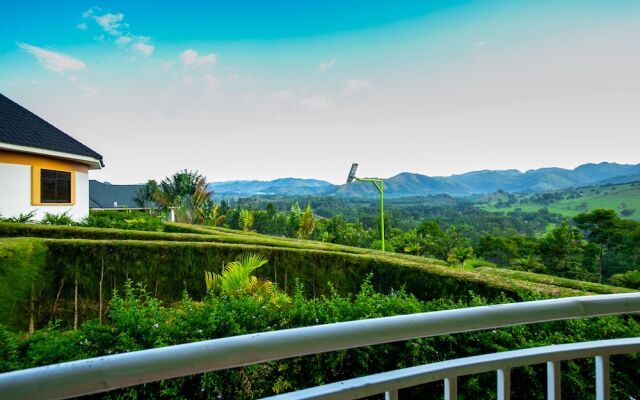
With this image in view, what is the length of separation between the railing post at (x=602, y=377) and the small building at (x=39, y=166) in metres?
13.3

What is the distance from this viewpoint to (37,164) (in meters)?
11.0

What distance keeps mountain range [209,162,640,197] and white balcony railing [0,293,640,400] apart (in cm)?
11311

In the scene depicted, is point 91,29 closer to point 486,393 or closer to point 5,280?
point 5,280

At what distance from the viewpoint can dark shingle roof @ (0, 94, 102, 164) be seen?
10492 mm

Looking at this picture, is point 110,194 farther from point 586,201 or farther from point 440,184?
point 440,184

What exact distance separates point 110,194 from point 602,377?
129 ft

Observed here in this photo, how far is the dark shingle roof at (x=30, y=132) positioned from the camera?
10492 millimetres

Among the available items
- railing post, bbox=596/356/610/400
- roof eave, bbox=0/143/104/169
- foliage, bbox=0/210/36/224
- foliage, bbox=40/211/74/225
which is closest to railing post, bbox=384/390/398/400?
railing post, bbox=596/356/610/400

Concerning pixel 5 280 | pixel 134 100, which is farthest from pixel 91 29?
pixel 5 280

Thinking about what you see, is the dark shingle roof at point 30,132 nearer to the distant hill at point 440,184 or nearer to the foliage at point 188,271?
the foliage at point 188,271

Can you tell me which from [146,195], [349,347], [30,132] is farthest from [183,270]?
[146,195]

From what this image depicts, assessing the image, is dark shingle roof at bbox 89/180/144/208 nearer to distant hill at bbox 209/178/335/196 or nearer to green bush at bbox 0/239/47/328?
green bush at bbox 0/239/47/328

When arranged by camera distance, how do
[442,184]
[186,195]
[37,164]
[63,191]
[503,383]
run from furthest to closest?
[442,184], [186,195], [63,191], [37,164], [503,383]

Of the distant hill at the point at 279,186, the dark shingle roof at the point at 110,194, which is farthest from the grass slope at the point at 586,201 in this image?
the distant hill at the point at 279,186
